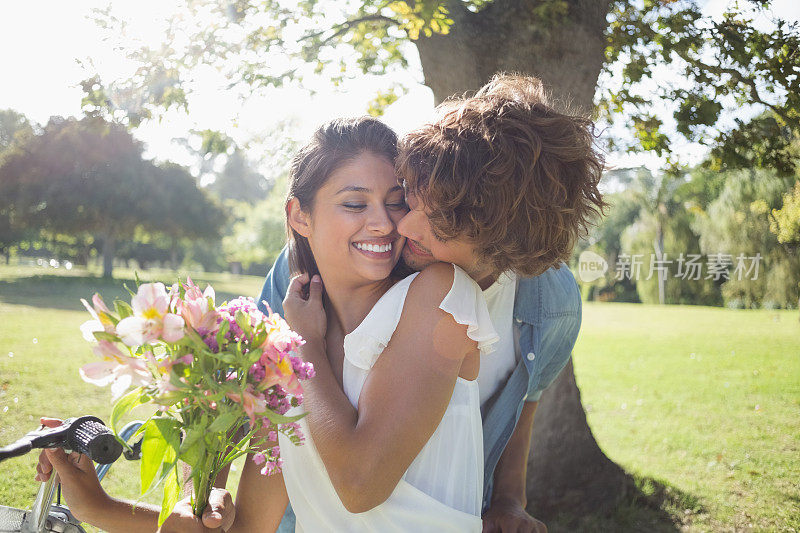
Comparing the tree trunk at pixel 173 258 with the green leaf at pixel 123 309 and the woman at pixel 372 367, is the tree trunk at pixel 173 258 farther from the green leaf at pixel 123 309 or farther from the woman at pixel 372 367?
the green leaf at pixel 123 309

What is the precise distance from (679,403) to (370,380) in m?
7.72

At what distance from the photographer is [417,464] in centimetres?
181

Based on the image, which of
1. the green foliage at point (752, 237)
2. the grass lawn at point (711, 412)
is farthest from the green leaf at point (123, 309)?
the green foliage at point (752, 237)

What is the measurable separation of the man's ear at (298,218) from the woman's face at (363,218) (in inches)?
6.1

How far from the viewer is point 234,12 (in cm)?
491

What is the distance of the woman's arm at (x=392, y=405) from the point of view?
1.62m

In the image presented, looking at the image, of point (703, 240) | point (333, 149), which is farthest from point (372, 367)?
point (703, 240)

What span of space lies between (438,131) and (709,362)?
33.4 feet

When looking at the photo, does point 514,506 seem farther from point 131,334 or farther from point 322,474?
point 131,334

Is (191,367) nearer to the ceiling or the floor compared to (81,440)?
nearer to the ceiling

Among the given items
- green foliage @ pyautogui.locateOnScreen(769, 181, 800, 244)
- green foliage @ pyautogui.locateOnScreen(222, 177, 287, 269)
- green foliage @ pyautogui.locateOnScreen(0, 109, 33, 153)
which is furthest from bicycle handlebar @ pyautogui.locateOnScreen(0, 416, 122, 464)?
green foliage @ pyautogui.locateOnScreen(222, 177, 287, 269)

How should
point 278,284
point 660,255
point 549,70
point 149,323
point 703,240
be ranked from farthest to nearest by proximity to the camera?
point 660,255 → point 703,240 → point 549,70 → point 278,284 → point 149,323

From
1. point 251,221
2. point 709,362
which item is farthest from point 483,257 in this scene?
point 251,221

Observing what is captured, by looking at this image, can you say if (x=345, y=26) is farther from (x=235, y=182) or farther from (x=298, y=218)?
(x=235, y=182)
